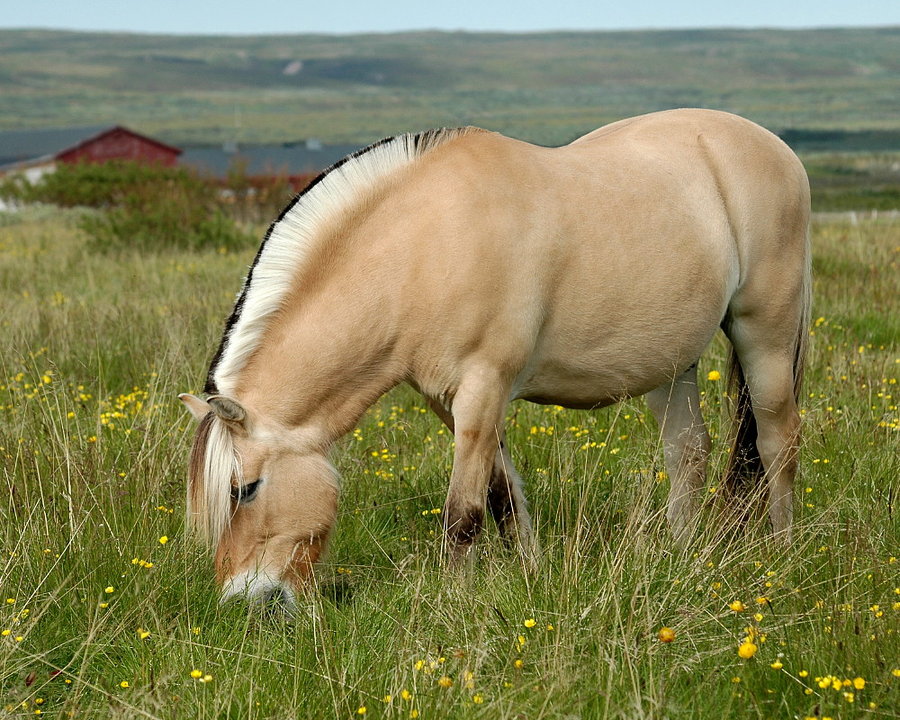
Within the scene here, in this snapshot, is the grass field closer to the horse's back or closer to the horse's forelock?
the horse's forelock

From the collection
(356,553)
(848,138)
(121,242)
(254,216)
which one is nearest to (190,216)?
(121,242)

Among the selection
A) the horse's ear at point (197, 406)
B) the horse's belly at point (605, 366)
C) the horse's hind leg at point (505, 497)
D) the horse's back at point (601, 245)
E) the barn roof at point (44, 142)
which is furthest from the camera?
the barn roof at point (44, 142)

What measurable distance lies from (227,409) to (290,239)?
74cm

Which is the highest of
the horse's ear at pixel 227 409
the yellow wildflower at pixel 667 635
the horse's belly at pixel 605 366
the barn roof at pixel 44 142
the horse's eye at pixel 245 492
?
the horse's ear at pixel 227 409

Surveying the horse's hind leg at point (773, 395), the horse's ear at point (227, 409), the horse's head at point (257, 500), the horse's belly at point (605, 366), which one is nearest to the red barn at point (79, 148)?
the horse's hind leg at point (773, 395)

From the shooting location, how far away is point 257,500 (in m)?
3.77

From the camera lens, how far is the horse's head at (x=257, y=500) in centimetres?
366

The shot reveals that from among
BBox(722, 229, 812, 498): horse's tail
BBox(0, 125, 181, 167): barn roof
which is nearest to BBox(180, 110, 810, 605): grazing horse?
BBox(722, 229, 812, 498): horse's tail

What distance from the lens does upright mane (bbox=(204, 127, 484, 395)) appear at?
384 cm

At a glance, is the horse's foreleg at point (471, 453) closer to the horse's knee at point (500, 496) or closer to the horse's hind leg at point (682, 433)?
the horse's knee at point (500, 496)

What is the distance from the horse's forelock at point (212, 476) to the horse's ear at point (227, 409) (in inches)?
2.8

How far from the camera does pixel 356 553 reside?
4.37 meters

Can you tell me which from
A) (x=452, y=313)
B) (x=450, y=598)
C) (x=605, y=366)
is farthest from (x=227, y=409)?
(x=605, y=366)

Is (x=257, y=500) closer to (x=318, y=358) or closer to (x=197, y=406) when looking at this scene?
(x=197, y=406)
